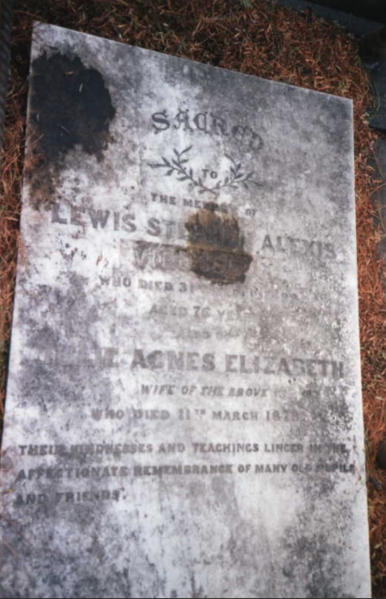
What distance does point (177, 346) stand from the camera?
2135 millimetres

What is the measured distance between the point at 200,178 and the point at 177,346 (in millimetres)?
686

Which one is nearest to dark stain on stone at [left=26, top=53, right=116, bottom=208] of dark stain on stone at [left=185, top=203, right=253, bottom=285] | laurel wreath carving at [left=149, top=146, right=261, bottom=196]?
laurel wreath carving at [left=149, top=146, right=261, bottom=196]

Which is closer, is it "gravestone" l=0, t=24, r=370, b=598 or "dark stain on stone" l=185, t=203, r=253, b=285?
"gravestone" l=0, t=24, r=370, b=598

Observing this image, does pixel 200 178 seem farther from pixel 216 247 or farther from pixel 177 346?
pixel 177 346

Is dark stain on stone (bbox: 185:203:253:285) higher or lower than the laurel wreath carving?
lower

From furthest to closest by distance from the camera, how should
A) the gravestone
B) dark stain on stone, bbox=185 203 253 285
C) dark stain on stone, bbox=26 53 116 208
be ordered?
dark stain on stone, bbox=185 203 253 285
dark stain on stone, bbox=26 53 116 208
the gravestone

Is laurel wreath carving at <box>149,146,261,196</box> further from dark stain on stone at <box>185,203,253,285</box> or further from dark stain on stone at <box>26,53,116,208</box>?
dark stain on stone at <box>26,53,116,208</box>

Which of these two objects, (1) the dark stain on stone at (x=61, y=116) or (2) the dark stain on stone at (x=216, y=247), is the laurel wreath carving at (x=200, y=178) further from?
(1) the dark stain on stone at (x=61, y=116)

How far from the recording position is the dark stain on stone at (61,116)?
6.87 ft

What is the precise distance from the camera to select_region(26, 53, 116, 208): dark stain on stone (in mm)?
2094

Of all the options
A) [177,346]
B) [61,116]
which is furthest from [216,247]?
[61,116]

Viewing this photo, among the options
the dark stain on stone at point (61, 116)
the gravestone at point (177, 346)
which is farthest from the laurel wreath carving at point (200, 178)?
the dark stain on stone at point (61, 116)

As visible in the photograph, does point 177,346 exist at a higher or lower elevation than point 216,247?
lower

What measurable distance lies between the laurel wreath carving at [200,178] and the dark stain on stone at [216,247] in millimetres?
84
